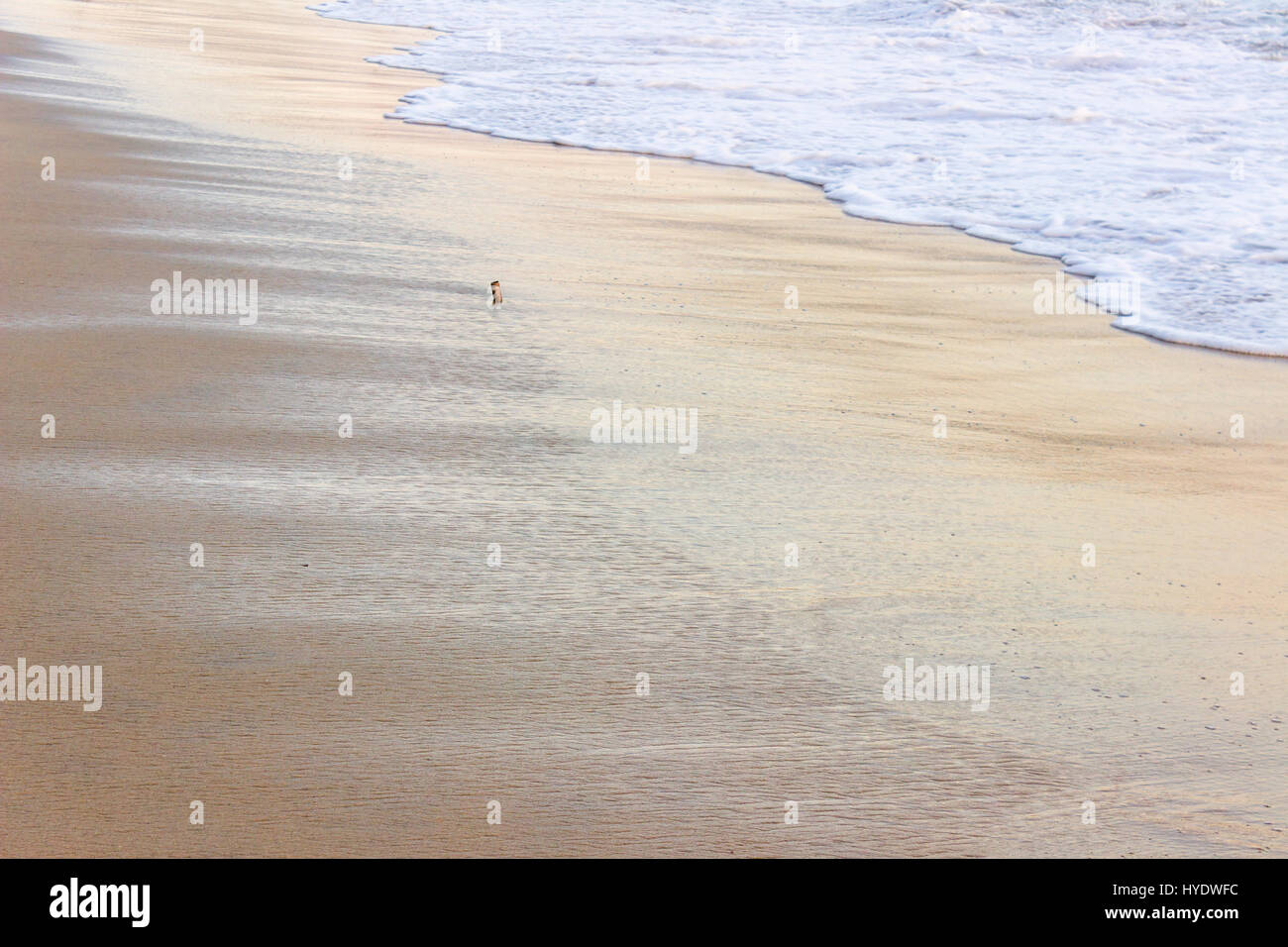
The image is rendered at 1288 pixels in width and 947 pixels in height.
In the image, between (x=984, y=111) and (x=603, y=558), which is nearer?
(x=603, y=558)

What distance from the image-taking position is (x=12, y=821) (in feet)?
6.69

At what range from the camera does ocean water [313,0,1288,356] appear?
7.68 meters

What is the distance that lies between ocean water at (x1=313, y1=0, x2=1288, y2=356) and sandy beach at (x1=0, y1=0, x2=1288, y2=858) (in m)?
2.15

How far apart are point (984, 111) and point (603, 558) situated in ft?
36.1

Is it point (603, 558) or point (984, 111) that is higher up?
point (984, 111)

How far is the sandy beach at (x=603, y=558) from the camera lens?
2.26 m

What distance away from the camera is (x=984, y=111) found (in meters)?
12.8

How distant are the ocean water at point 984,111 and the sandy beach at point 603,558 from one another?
215 cm

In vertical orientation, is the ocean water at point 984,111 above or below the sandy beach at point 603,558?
above

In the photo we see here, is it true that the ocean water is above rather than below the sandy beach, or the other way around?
above

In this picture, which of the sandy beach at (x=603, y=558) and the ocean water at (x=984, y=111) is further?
the ocean water at (x=984, y=111)
